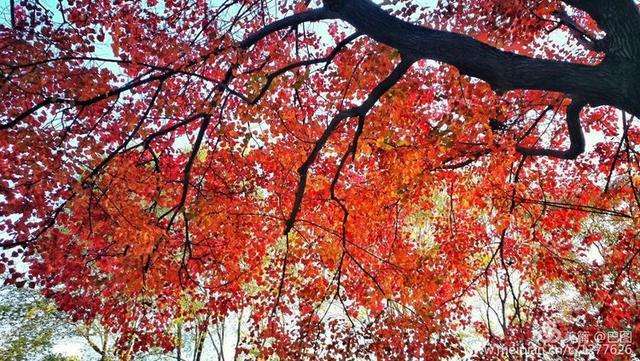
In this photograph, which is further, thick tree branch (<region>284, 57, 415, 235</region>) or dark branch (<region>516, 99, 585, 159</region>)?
dark branch (<region>516, 99, 585, 159</region>)

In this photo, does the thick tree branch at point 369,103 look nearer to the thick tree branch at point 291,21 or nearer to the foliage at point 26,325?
the thick tree branch at point 291,21

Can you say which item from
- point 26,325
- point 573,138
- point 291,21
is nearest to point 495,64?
point 573,138

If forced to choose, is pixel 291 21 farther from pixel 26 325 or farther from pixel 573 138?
pixel 26 325

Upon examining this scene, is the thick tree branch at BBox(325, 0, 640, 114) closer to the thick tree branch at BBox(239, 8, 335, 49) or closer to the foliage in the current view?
the thick tree branch at BBox(239, 8, 335, 49)

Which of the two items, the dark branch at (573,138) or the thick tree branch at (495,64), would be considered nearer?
the thick tree branch at (495,64)

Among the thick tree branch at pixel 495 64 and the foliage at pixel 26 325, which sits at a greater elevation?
the foliage at pixel 26 325

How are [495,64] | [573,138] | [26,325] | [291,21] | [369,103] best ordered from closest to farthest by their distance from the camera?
[495,64]
[369,103]
[573,138]
[291,21]
[26,325]

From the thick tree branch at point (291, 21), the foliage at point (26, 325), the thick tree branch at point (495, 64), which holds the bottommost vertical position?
the thick tree branch at point (495, 64)

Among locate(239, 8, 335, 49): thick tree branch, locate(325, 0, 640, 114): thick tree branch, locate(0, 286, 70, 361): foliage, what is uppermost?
locate(0, 286, 70, 361): foliage

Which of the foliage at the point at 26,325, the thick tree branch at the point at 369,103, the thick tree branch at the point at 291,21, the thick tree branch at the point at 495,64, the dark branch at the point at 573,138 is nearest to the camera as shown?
the thick tree branch at the point at 495,64

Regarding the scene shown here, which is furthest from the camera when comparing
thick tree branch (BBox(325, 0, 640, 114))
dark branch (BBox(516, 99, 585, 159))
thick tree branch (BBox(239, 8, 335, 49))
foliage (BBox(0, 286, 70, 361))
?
foliage (BBox(0, 286, 70, 361))

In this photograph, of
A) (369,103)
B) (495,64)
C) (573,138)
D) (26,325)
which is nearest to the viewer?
(495,64)

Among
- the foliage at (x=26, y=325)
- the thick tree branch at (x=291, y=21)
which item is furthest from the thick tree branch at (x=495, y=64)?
the foliage at (x=26, y=325)

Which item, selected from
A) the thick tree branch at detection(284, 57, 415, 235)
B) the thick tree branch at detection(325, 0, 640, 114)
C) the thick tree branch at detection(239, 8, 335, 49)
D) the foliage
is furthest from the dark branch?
the foliage
